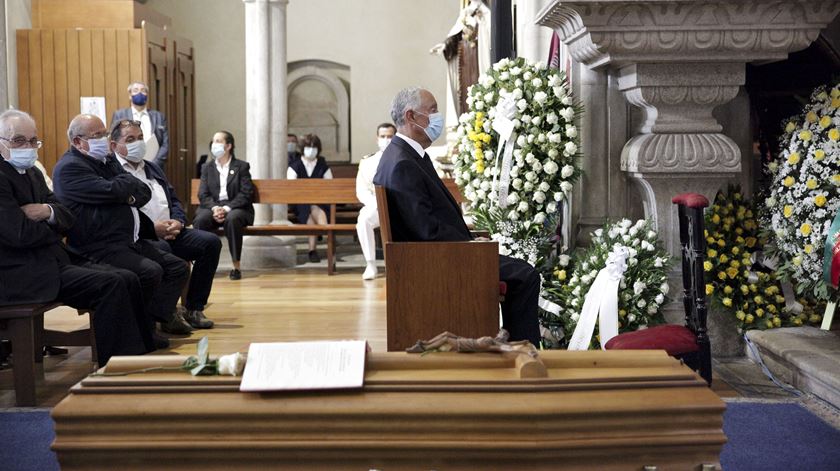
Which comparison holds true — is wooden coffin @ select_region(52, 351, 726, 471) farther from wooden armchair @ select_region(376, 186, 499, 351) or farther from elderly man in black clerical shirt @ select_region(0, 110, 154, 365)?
elderly man in black clerical shirt @ select_region(0, 110, 154, 365)

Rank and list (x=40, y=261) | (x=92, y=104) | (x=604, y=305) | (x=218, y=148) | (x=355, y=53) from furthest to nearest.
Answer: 1. (x=355, y=53)
2. (x=92, y=104)
3. (x=218, y=148)
4. (x=604, y=305)
5. (x=40, y=261)

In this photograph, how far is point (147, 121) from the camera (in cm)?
943

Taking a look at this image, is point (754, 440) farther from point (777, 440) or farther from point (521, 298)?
point (521, 298)

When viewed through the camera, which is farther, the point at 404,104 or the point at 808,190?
the point at 808,190

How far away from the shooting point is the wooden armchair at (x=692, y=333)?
4.20 meters

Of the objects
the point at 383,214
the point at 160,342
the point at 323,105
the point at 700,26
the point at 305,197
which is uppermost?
the point at 323,105

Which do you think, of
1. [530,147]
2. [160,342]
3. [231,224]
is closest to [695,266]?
[530,147]

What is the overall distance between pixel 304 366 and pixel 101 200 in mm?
3724

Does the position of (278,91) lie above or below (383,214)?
above

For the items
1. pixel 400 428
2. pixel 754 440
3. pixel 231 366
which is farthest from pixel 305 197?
pixel 400 428

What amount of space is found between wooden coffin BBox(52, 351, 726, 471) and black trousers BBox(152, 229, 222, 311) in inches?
185

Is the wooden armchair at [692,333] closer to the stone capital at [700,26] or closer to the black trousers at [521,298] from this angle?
the black trousers at [521,298]

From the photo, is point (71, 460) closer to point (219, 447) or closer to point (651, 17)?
point (219, 447)

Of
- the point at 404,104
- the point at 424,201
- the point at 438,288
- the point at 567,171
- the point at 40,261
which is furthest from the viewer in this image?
the point at 567,171
